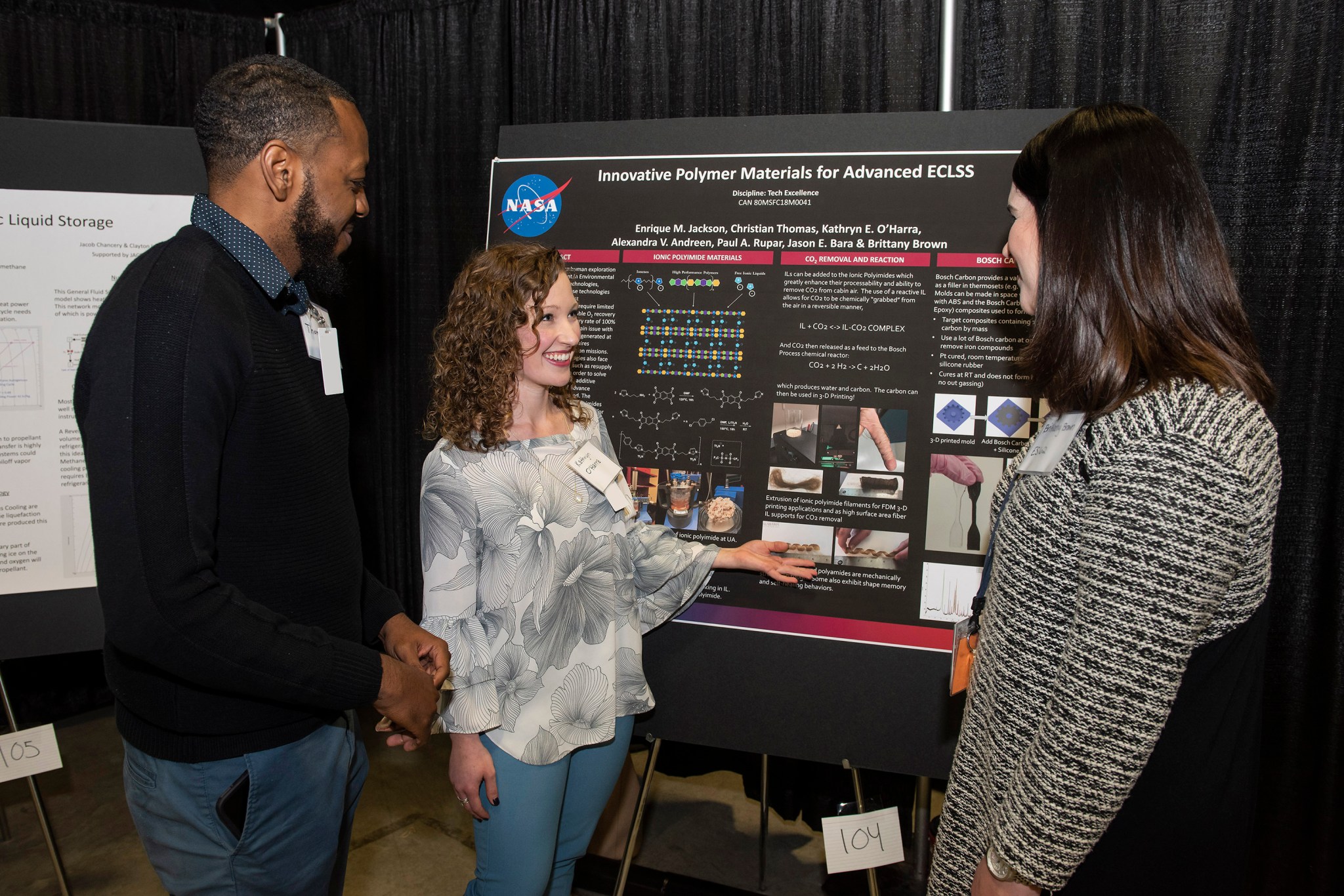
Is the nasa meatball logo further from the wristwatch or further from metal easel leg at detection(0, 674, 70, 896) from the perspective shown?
metal easel leg at detection(0, 674, 70, 896)

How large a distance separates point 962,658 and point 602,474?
32.8 inches

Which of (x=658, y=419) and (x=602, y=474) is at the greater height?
(x=658, y=419)

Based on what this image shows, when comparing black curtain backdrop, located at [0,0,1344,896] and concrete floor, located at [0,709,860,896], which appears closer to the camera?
black curtain backdrop, located at [0,0,1344,896]

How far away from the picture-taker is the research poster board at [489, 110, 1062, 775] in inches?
72.2

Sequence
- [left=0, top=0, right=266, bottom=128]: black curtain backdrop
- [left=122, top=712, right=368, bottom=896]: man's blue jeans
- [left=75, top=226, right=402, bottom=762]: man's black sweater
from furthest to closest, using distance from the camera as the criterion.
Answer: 1. [left=0, top=0, right=266, bottom=128]: black curtain backdrop
2. [left=122, top=712, right=368, bottom=896]: man's blue jeans
3. [left=75, top=226, right=402, bottom=762]: man's black sweater

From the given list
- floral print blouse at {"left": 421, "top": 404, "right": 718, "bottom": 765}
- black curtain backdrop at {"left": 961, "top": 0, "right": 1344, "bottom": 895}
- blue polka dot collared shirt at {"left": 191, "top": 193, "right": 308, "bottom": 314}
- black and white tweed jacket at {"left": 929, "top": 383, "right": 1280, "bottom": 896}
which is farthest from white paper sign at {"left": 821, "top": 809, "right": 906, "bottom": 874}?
blue polka dot collared shirt at {"left": 191, "top": 193, "right": 308, "bottom": 314}

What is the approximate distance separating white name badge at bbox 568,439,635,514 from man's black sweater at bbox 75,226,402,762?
1.59 ft

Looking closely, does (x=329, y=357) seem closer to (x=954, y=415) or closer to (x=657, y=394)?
(x=657, y=394)

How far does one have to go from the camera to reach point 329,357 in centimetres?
146

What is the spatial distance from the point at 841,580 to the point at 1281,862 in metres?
1.80

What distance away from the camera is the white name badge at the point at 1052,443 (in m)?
1.08

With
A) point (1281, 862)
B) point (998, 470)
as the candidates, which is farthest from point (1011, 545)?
point (1281, 862)

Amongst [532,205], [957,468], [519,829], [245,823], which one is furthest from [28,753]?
[957,468]

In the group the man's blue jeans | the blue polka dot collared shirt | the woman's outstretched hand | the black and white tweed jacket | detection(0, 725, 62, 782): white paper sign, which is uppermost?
the blue polka dot collared shirt
